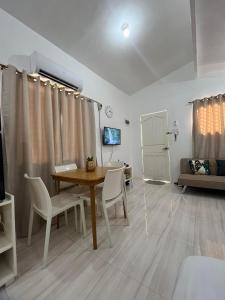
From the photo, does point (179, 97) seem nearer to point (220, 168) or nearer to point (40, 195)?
point (220, 168)

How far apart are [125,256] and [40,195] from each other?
3.38 ft

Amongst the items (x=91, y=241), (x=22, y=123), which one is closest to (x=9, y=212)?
(x=91, y=241)

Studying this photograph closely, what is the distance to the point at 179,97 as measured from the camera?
4.38 meters

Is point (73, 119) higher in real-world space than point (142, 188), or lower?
higher

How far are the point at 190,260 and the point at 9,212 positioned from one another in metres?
1.39

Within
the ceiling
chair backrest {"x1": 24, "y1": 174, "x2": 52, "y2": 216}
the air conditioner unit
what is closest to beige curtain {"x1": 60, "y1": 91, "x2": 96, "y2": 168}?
the air conditioner unit

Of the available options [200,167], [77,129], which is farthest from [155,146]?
[77,129]

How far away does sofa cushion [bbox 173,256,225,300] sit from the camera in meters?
0.60

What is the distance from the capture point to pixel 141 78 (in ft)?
14.4

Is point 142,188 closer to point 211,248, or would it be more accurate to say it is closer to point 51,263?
point 211,248

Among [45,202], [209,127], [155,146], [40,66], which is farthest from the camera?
[155,146]

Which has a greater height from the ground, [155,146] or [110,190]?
[155,146]

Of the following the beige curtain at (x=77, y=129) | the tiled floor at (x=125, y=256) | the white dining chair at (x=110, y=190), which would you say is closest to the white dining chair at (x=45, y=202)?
the tiled floor at (x=125, y=256)

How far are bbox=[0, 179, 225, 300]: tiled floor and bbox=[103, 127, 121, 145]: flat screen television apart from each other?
176cm
